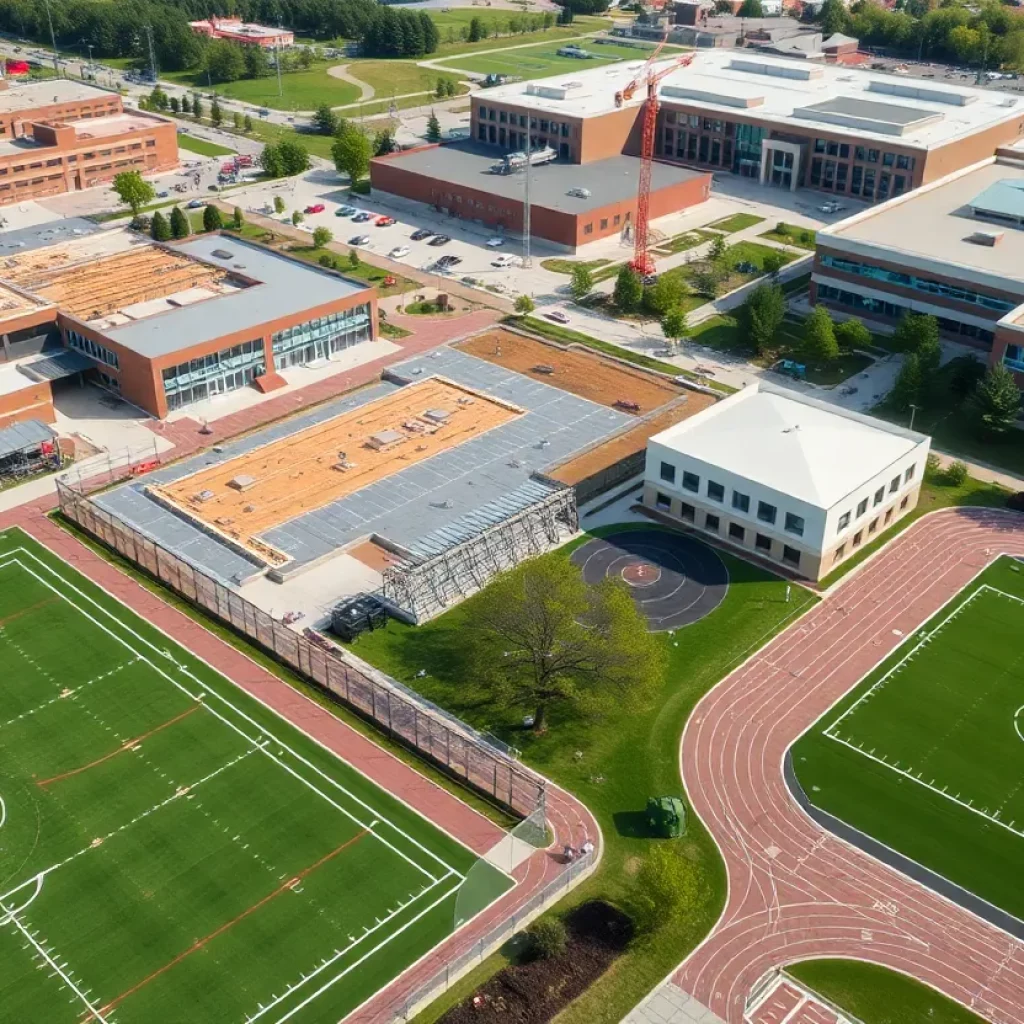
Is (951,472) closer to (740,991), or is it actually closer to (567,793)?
(567,793)

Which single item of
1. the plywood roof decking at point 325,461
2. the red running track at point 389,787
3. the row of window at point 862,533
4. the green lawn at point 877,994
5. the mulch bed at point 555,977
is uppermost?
the plywood roof decking at point 325,461

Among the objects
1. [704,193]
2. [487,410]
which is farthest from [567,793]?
[704,193]

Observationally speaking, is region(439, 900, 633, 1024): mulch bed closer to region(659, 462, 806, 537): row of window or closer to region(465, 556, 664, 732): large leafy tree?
region(465, 556, 664, 732): large leafy tree

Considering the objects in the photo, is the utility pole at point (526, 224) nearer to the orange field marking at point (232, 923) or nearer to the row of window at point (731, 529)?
the row of window at point (731, 529)

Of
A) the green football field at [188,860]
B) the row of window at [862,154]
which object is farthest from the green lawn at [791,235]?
the green football field at [188,860]

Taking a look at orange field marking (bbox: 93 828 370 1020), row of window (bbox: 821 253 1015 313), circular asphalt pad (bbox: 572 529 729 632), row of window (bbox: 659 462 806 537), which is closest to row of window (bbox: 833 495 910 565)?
row of window (bbox: 659 462 806 537)

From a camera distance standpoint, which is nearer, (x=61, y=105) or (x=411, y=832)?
(x=411, y=832)

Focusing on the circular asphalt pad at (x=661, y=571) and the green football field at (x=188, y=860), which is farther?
the circular asphalt pad at (x=661, y=571)
